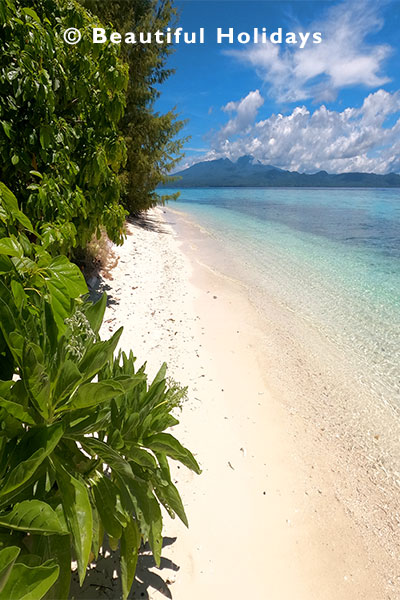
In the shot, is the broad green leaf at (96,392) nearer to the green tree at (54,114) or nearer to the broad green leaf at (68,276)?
the broad green leaf at (68,276)

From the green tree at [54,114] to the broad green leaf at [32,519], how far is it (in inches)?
88.4

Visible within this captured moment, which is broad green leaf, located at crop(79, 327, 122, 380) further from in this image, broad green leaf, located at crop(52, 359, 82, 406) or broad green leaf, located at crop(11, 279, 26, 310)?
broad green leaf, located at crop(11, 279, 26, 310)

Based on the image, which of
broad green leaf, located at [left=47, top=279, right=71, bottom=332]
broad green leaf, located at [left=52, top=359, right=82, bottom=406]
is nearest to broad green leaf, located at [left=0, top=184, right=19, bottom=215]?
broad green leaf, located at [left=47, top=279, right=71, bottom=332]

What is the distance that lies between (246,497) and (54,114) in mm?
4664

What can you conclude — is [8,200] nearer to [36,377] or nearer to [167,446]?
[36,377]

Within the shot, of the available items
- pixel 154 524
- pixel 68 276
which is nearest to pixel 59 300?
pixel 68 276

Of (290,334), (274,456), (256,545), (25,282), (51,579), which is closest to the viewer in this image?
(51,579)

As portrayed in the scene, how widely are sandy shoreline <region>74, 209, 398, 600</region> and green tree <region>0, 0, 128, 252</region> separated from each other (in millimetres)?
2154

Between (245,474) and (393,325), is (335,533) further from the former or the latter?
(393,325)

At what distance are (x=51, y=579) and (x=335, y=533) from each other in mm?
2778

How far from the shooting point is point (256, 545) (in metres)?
2.43

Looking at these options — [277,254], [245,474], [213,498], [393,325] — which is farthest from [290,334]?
[277,254]

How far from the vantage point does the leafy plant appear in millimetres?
918

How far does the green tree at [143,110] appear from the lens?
11.6 m
